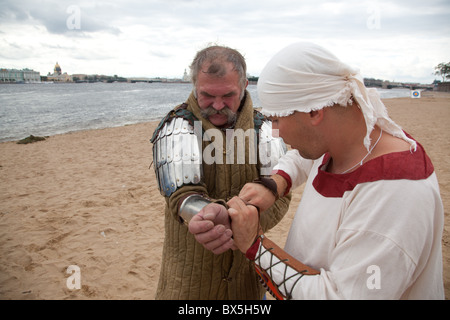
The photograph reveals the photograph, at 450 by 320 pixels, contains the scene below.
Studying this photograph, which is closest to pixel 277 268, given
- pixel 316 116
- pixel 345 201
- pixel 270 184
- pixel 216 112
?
pixel 345 201

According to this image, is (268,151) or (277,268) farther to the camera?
(268,151)

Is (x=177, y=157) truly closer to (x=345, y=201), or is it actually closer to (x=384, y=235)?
(x=345, y=201)

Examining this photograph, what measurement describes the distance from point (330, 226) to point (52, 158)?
13426mm

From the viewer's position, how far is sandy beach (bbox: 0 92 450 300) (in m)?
4.68

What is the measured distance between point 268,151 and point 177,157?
2.34ft

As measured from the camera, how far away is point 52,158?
12375 millimetres

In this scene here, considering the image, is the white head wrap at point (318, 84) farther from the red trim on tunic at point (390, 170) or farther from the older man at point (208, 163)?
the older man at point (208, 163)

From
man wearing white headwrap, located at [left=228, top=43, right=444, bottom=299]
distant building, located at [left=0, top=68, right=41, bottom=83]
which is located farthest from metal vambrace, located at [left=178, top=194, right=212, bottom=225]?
distant building, located at [left=0, top=68, right=41, bottom=83]

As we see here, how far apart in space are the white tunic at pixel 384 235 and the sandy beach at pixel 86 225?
12.5 ft

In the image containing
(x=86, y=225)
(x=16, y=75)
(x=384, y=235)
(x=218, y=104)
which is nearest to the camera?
(x=384, y=235)

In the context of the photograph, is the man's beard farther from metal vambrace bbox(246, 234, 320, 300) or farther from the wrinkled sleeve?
metal vambrace bbox(246, 234, 320, 300)

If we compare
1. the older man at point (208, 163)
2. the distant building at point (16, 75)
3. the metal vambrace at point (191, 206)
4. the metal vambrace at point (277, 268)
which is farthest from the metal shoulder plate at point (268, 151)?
the distant building at point (16, 75)

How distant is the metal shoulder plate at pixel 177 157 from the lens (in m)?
1.90

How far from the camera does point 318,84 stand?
4.44 ft
